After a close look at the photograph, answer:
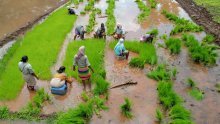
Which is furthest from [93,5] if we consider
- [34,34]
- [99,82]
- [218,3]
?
[99,82]

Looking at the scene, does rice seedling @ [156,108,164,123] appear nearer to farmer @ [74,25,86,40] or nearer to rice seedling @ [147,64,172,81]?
rice seedling @ [147,64,172,81]

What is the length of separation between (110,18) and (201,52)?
6134 millimetres

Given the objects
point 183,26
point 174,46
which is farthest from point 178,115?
point 183,26

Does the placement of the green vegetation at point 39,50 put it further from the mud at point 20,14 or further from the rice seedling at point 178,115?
the rice seedling at point 178,115

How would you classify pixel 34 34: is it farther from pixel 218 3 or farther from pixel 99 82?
pixel 218 3

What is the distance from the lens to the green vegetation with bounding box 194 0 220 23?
1859cm

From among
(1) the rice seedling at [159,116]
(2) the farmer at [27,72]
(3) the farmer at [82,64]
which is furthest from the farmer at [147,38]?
(2) the farmer at [27,72]

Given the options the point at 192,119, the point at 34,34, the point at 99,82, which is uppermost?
the point at 34,34

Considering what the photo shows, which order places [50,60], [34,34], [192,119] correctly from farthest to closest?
[34,34] → [50,60] → [192,119]

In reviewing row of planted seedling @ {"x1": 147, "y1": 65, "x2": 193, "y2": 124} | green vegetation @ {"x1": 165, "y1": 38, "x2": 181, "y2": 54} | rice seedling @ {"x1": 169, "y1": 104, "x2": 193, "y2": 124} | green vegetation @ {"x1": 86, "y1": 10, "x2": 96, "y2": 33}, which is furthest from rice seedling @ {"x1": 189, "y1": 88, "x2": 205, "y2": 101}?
green vegetation @ {"x1": 86, "y1": 10, "x2": 96, "y2": 33}

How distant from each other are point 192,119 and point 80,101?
3.51 m

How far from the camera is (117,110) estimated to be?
10.1 meters

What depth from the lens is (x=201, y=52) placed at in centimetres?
1326

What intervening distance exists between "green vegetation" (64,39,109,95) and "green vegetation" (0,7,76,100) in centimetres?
64
